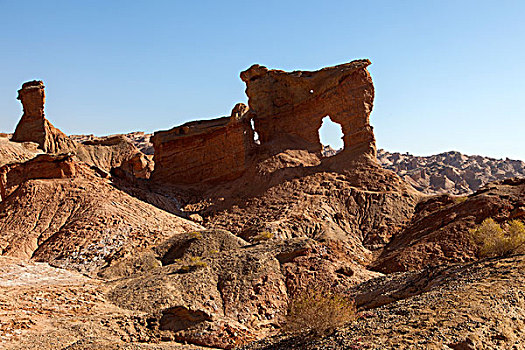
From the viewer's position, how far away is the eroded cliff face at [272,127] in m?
45.5

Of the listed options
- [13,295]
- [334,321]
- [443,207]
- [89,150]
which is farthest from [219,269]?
[89,150]

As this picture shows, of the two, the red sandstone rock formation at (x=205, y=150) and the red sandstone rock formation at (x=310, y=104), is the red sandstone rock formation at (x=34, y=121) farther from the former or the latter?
the red sandstone rock formation at (x=310, y=104)

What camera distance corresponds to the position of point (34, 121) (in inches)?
1987

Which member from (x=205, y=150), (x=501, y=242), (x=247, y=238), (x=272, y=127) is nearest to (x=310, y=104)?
(x=272, y=127)

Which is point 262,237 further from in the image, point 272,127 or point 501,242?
point 272,127

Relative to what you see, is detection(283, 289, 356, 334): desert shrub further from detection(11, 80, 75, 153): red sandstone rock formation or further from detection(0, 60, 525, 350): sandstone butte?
detection(11, 80, 75, 153): red sandstone rock formation

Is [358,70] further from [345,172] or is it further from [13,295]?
[13,295]

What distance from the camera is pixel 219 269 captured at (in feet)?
84.6

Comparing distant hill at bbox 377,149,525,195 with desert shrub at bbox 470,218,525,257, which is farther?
distant hill at bbox 377,149,525,195

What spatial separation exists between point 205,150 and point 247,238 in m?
17.1

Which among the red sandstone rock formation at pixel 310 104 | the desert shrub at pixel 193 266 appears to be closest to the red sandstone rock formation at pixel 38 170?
the desert shrub at pixel 193 266

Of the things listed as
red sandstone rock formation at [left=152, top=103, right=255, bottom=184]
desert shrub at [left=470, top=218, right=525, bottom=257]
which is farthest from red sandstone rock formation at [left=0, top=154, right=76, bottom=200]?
desert shrub at [left=470, top=218, right=525, bottom=257]

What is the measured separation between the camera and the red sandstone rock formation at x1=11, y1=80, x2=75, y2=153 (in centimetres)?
4862

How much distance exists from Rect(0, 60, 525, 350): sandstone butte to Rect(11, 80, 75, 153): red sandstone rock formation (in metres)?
0.11
